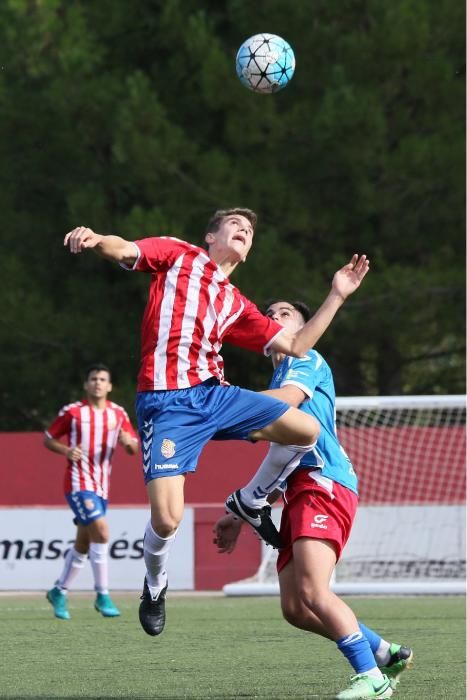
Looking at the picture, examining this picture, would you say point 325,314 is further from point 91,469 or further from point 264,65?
point 91,469

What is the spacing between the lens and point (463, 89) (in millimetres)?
18188

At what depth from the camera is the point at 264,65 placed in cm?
800

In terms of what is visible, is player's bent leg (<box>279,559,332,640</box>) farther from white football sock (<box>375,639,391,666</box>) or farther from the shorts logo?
white football sock (<box>375,639,391,666</box>)

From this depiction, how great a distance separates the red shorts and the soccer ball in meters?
3.02

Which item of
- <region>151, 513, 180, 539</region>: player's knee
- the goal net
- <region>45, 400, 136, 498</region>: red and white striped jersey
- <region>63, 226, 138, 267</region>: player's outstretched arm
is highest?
<region>63, 226, 138, 267</region>: player's outstretched arm

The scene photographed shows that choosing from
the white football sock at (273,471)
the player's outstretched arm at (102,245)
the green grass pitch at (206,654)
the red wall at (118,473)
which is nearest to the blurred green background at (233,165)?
the red wall at (118,473)

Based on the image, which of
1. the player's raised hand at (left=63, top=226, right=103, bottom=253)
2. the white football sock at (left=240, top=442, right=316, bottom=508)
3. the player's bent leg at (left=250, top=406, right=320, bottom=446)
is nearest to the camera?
the player's raised hand at (left=63, top=226, right=103, bottom=253)

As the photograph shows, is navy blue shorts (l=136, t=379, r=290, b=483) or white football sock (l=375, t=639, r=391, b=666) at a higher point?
navy blue shorts (l=136, t=379, r=290, b=483)

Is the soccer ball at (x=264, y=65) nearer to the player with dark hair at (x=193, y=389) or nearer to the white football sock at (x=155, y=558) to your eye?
the player with dark hair at (x=193, y=389)

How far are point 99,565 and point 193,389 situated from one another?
5580 millimetres

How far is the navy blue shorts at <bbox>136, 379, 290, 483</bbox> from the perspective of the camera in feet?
19.1

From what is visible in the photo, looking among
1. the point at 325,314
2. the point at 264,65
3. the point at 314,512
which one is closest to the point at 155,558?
the point at 314,512

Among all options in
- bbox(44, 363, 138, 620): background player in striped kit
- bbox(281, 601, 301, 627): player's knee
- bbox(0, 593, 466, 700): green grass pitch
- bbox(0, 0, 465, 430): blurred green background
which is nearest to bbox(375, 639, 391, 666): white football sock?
bbox(0, 593, 466, 700): green grass pitch

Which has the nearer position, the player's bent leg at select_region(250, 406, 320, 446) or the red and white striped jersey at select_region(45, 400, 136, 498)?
the player's bent leg at select_region(250, 406, 320, 446)
